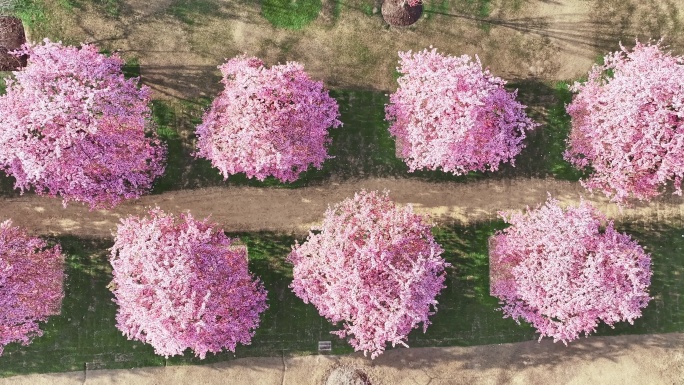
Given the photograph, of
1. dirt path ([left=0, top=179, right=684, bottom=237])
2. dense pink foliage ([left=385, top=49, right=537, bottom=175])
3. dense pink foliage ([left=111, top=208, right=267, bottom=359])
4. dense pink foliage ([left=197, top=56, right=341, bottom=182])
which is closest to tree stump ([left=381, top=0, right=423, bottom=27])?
dense pink foliage ([left=385, top=49, right=537, bottom=175])

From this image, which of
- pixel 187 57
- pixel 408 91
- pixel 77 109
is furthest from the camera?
pixel 187 57

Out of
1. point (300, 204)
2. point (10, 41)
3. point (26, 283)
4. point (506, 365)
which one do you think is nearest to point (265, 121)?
point (300, 204)

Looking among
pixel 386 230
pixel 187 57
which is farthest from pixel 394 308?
pixel 187 57

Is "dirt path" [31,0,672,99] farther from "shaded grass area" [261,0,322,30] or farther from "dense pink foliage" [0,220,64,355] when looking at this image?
"dense pink foliage" [0,220,64,355]

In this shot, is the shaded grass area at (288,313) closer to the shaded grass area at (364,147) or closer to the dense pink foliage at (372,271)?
the dense pink foliage at (372,271)

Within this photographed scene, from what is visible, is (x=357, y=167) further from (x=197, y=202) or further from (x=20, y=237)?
(x=20, y=237)

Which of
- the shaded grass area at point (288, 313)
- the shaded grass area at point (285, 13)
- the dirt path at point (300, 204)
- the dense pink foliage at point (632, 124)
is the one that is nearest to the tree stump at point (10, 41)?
the dirt path at point (300, 204)

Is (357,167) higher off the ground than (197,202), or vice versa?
(357,167)
